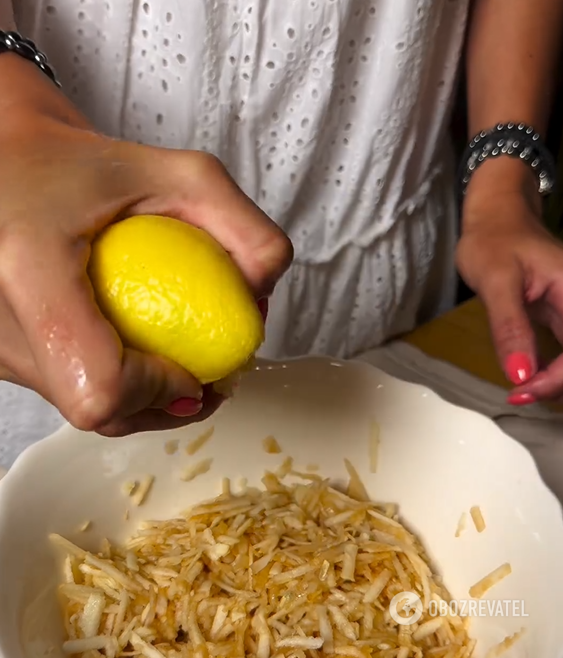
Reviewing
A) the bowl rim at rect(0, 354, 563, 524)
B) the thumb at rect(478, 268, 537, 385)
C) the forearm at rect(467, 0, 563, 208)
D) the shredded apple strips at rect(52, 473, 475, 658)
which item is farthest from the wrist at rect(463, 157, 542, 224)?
the shredded apple strips at rect(52, 473, 475, 658)

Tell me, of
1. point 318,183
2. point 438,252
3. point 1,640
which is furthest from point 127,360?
point 438,252

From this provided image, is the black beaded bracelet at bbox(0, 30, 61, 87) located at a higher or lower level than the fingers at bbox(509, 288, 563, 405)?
higher

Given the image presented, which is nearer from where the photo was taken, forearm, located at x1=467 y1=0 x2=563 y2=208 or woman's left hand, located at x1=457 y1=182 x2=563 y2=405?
woman's left hand, located at x1=457 y1=182 x2=563 y2=405

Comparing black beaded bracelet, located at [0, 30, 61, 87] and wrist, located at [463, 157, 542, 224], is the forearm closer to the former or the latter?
wrist, located at [463, 157, 542, 224]

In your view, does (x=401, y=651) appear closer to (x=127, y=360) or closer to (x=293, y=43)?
(x=127, y=360)

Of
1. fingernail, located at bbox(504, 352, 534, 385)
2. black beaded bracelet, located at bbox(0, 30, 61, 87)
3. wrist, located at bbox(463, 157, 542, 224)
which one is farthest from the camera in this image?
wrist, located at bbox(463, 157, 542, 224)

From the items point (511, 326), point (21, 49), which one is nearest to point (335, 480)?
point (511, 326)

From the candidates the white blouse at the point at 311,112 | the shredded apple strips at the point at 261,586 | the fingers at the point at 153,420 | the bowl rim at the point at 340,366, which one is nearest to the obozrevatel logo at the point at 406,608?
the shredded apple strips at the point at 261,586

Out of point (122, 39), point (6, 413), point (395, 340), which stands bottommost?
point (6, 413)
